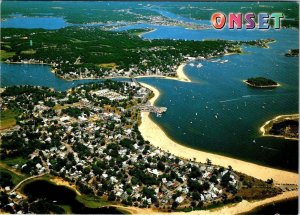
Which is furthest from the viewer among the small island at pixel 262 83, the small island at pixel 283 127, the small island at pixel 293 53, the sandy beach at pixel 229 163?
the small island at pixel 293 53

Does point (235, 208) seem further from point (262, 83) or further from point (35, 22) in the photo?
point (35, 22)

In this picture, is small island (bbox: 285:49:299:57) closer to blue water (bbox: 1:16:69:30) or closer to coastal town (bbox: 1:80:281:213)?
coastal town (bbox: 1:80:281:213)

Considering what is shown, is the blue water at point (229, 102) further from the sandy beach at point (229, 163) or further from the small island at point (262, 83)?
the small island at point (262, 83)

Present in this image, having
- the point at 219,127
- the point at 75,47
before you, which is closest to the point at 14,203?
the point at 219,127

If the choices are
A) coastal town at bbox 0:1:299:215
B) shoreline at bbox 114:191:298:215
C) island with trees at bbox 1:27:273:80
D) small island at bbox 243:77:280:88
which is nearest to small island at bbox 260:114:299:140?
coastal town at bbox 0:1:299:215

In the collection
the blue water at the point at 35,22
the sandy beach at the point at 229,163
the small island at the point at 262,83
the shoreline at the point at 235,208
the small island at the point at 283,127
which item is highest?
the blue water at the point at 35,22

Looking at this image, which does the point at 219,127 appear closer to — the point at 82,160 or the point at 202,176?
the point at 202,176

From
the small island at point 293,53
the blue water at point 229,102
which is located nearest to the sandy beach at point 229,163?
the blue water at point 229,102
